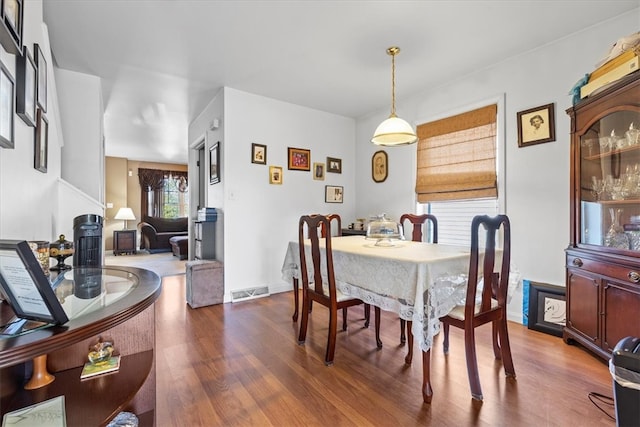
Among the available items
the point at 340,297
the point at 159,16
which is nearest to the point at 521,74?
the point at 340,297

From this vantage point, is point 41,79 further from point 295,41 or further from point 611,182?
point 611,182

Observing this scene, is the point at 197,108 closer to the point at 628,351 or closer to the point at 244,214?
the point at 244,214

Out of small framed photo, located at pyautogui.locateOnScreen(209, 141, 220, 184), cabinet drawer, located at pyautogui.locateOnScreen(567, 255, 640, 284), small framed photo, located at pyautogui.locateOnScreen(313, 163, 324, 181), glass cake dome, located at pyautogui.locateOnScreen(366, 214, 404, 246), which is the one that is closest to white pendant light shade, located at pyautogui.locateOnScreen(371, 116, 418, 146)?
glass cake dome, located at pyautogui.locateOnScreen(366, 214, 404, 246)

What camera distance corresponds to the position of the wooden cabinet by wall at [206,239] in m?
3.88

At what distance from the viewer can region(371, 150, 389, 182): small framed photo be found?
170 inches

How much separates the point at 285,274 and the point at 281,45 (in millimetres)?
2076

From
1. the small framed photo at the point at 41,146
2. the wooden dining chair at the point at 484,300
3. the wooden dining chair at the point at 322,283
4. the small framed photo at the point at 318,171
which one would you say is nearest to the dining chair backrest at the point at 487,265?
the wooden dining chair at the point at 484,300

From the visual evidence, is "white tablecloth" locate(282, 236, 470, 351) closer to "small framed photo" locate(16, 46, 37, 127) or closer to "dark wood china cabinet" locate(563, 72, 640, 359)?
"dark wood china cabinet" locate(563, 72, 640, 359)

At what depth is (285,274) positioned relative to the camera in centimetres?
287

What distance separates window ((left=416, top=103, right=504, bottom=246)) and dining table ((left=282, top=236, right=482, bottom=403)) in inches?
63.5

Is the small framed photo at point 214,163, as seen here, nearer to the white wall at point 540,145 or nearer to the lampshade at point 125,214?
the white wall at point 540,145

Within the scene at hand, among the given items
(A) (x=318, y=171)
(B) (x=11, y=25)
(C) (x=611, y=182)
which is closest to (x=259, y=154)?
(A) (x=318, y=171)

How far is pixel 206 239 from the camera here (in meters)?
3.90

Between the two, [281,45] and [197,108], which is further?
[197,108]
